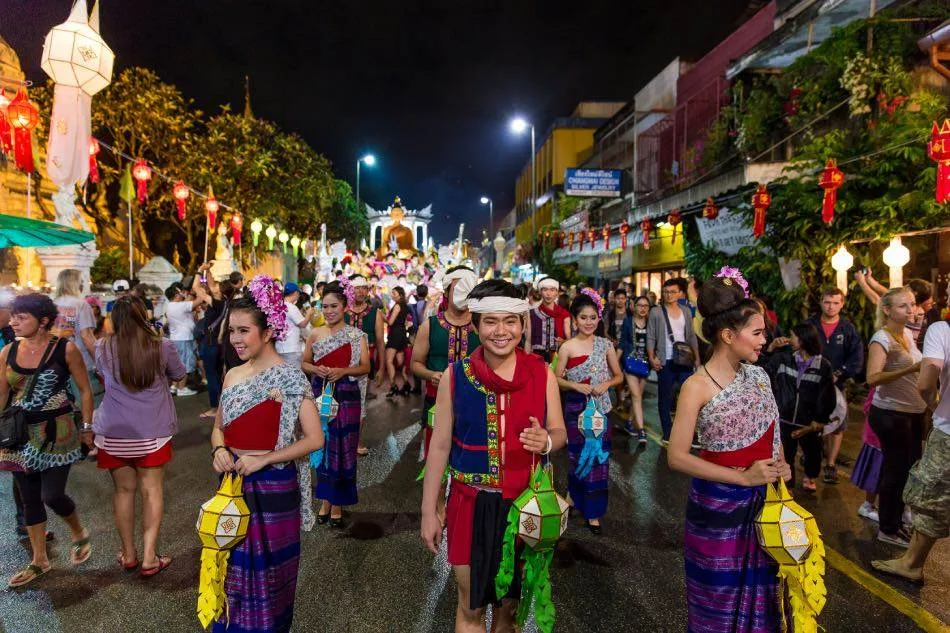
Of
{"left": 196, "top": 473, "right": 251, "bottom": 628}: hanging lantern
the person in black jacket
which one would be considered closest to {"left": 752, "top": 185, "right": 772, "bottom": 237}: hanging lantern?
the person in black jacket

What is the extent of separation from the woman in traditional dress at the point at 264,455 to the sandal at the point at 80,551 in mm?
2273

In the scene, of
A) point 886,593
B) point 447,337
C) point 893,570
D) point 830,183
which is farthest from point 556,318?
point 886,593

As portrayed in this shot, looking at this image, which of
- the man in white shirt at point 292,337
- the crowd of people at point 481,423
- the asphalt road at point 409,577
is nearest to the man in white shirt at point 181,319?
the man in white shirt at point 292,337

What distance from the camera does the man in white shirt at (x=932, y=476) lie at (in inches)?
A: 141

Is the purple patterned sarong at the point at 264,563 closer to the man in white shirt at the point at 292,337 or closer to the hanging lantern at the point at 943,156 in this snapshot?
the man in white shirt at the point at 292,337

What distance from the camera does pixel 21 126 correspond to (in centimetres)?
912

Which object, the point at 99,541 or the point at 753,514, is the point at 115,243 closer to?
the point at 99,541

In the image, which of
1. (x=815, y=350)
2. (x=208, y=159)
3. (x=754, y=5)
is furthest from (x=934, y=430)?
(x=208, y=159)

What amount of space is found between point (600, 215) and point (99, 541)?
26258mm

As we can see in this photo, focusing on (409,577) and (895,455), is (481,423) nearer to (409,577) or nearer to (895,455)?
(409,577)

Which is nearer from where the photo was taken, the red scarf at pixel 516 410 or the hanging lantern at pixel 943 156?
the red scarf at pixel 516 410

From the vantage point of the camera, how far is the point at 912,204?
8.82 meters

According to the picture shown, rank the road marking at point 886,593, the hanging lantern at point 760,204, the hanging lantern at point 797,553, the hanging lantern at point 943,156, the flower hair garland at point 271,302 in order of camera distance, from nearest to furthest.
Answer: the hanging lantern at point 797,553 → the flower hair garland at point 271,302 → the road marking at point 886,593 → the hanging lantern at point 943,156 → the hanging lantern at point 760,204

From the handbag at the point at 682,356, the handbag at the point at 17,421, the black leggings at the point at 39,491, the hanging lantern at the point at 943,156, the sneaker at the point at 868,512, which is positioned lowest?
the sneaker at the point at 868,512
